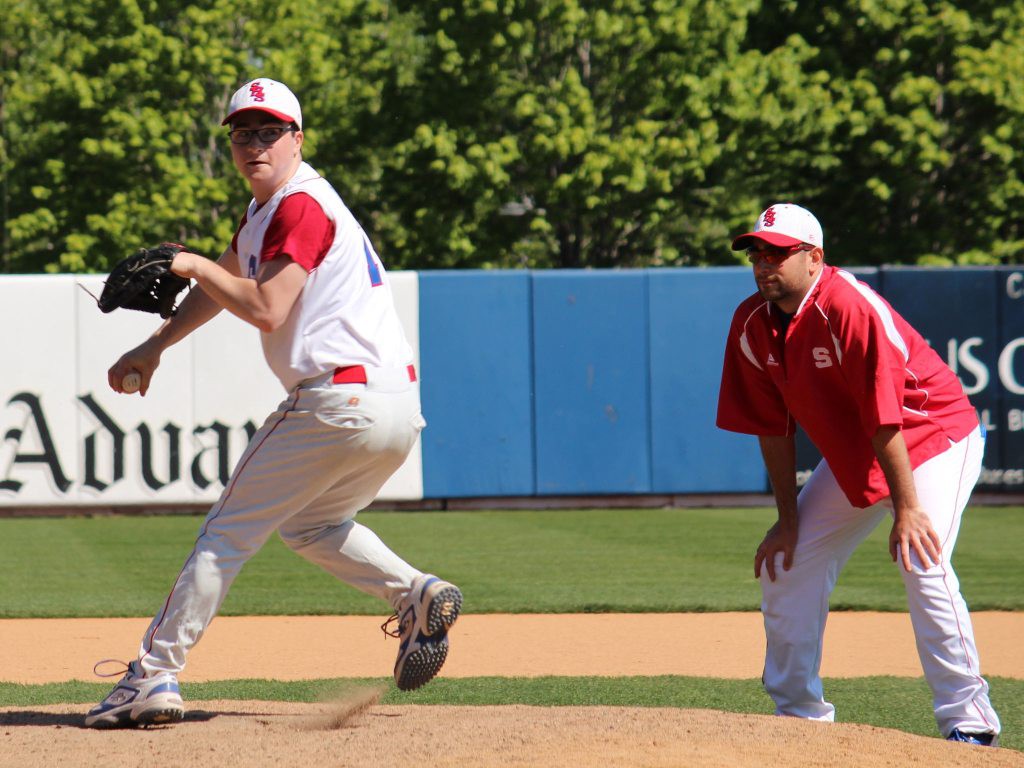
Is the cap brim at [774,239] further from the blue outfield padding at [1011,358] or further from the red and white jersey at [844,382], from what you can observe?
the blue outfield padding at [1011,358]

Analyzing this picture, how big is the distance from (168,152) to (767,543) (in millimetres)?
21356

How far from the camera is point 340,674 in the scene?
19.8ft

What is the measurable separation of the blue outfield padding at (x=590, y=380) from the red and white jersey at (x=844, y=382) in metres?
8.47

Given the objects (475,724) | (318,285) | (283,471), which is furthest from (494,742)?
(318,285)

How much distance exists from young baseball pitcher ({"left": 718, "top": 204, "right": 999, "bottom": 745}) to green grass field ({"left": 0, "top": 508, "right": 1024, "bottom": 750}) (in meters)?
0.57

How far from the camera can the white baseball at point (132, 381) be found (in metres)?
4.45

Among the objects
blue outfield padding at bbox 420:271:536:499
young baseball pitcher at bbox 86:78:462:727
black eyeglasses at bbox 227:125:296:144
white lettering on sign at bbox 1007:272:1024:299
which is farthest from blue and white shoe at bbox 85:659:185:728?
white lettering on sign at bbox 1007:272:1024:299

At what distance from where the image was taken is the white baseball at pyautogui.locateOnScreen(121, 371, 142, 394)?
4.45m

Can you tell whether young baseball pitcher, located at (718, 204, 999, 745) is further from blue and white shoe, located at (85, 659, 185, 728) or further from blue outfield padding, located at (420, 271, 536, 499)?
blue outfield padding, located at (420, 271, 536, 499)

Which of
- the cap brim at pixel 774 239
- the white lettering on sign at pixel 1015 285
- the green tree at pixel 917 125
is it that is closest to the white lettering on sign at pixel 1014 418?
the white lettering on sign at pixel 1015 285

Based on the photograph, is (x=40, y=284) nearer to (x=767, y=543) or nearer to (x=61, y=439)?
(x=61, y=439)

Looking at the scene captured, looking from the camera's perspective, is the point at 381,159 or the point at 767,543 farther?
the point at 381,159

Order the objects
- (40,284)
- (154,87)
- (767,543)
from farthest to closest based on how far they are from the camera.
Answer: (154,87) → (40,284) → (767,543)

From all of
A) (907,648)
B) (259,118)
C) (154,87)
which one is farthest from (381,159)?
(259,118)
